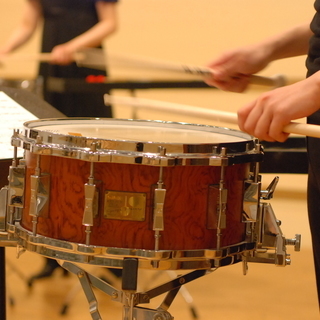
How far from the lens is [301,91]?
0.93 meters

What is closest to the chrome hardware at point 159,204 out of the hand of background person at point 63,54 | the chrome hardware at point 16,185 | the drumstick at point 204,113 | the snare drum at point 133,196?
the snare drum at point 133,196

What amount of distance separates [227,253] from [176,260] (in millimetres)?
113

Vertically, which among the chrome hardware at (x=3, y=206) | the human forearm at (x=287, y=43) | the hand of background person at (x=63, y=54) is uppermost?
the hand of background person at (x=63, y=54)

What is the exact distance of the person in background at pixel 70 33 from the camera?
7.22 feet

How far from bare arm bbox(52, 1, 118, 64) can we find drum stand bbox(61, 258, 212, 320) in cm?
106

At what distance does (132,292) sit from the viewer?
43.9 inches

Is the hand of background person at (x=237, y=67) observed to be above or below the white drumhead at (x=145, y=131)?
above

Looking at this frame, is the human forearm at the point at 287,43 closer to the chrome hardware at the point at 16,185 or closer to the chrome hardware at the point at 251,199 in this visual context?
the chrome hardware at the point at 251,199

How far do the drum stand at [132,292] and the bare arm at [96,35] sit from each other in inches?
41.6


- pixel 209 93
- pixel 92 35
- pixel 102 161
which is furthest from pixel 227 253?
pixel 209 93

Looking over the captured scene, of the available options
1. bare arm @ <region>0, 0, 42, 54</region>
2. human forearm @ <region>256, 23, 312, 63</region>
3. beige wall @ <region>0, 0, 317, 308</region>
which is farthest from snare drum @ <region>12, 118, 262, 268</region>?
beige wall @ <region>0, 0, 317, 308</region>

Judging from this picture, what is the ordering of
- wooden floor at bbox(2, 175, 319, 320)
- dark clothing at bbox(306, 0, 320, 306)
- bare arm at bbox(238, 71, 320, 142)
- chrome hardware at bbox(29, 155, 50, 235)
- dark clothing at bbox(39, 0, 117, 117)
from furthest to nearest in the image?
dark clothing at bbox(39, 0, 117, 117) < wooden floor at bbox(2, 175, 319, 320) < chrome hardware at bbox(29, 155, 50, 235) < dark clothing at bbox(306, 0, 320, 306) < bare arm at bbox(238, 71, 320, 142)

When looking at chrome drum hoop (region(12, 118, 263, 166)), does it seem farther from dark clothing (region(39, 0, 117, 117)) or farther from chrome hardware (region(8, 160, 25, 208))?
dark clothing (region(39, 0, 117, 117))

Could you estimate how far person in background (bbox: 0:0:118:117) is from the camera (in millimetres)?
2199
